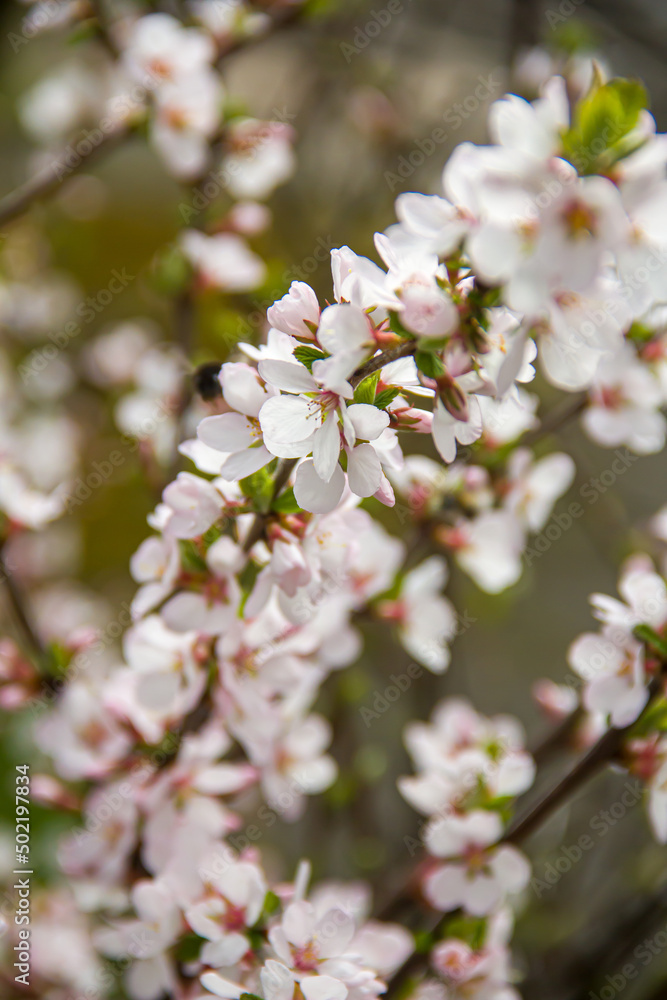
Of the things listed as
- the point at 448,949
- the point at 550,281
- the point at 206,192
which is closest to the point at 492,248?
the point at 550,281

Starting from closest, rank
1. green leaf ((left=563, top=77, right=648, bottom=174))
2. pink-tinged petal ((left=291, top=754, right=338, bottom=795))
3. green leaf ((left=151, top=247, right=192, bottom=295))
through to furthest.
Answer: green leaf ((left=563, top=77, right=648, bottom=174)) → pink-tinged petal ((left=291, top=754, right=338, bottom=795)) → green leaf ((left=151, top=247, right=192, bottom=295))

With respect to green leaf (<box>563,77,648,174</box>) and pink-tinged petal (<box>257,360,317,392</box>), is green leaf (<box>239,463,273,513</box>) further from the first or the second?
green leaf (<box>563,77,648,174</box>)

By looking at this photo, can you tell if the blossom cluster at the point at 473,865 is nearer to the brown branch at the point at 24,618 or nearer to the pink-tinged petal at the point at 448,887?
the pink-tinged petal at the point at 448,887

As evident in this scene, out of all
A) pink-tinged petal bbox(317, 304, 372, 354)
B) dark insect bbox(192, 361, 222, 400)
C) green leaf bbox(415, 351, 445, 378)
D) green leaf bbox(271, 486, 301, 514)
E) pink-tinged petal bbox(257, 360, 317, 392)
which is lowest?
dark insect bbox(192, 361, 222, 400)

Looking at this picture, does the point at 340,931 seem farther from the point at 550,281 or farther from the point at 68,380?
the point at 68,380

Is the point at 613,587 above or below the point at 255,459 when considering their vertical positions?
below

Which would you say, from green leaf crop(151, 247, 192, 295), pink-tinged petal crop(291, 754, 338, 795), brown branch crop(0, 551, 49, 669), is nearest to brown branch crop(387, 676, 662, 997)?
pink-tinged petal crop(291, 754, 338, 795)

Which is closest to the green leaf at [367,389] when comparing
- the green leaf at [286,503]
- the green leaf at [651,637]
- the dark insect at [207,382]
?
the green leaf at [286,503]

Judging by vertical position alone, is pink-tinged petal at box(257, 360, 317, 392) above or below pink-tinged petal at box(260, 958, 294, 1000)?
above
